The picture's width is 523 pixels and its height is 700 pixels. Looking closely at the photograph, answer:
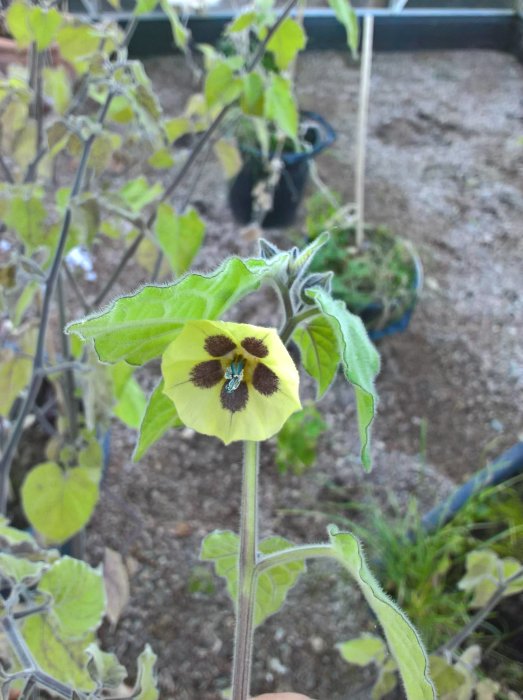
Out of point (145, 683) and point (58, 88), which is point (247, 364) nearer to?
point (145, 683)

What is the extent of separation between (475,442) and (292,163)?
95 cm

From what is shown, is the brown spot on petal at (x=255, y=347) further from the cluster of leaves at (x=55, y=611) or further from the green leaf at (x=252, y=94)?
the green leaf at (x=252, y=94)

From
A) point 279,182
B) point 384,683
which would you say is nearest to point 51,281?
point 384,683

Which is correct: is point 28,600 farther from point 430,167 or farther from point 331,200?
point 430,167

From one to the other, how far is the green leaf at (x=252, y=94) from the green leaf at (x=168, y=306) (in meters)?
0.51

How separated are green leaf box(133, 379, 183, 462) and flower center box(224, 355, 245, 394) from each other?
0.06m

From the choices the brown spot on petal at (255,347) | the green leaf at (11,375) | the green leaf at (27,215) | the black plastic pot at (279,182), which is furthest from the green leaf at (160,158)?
the black plastic pot at (279,182)

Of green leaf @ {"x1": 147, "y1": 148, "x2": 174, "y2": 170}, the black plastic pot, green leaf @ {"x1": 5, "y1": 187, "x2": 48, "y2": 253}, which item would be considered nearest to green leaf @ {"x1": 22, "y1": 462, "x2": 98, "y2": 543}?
green leaf @ {"x1": 5, "y1": 187, "x2": 48, "y2": 253}

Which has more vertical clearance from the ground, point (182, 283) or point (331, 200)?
point (182, 283)

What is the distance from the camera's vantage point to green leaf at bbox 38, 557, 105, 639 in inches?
25.1

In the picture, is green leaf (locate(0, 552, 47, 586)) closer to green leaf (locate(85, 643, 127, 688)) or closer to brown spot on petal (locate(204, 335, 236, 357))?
green leaf (locate(85, 643, 127, 688))

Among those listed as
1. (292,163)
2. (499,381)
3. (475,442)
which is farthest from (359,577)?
(292,163)

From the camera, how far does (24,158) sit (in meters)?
0.86

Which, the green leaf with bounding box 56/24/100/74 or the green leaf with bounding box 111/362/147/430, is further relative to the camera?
the green leaf with bounding box 111/362/147/430
